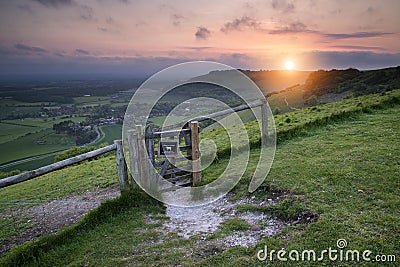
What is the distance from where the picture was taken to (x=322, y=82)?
5759 centimetres

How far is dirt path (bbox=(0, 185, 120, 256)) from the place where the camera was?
602cm

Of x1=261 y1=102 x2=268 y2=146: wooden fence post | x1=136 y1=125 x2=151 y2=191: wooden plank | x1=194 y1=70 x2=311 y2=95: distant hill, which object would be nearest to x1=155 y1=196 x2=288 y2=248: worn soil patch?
x1=136 y1=125 x2=151 y2=191: wooden plank

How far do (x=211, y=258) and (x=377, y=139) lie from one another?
28.6ft

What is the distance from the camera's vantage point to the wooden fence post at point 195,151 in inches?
313

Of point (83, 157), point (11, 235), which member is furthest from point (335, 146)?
point (11, 235)

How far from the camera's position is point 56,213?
282 inches

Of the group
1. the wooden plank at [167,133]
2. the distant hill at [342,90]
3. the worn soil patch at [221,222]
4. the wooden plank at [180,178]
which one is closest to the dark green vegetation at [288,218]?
the worn soil patch at [221,222]

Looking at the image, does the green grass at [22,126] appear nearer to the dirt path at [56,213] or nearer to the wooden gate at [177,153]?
the dirt path at [56,213]

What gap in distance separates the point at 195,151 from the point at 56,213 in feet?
13.7

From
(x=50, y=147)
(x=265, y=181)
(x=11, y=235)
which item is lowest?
(x=50, y=147)

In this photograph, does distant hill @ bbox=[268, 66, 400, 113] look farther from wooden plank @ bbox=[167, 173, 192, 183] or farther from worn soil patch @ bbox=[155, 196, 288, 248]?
worn soil patch @ bbox=[155, 196, 288, 248]

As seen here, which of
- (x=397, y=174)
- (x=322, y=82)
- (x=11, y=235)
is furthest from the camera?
(x=322, y=82)

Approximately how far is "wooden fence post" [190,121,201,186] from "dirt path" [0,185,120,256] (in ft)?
8.17

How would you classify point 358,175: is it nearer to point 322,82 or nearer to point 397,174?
point 397,174
